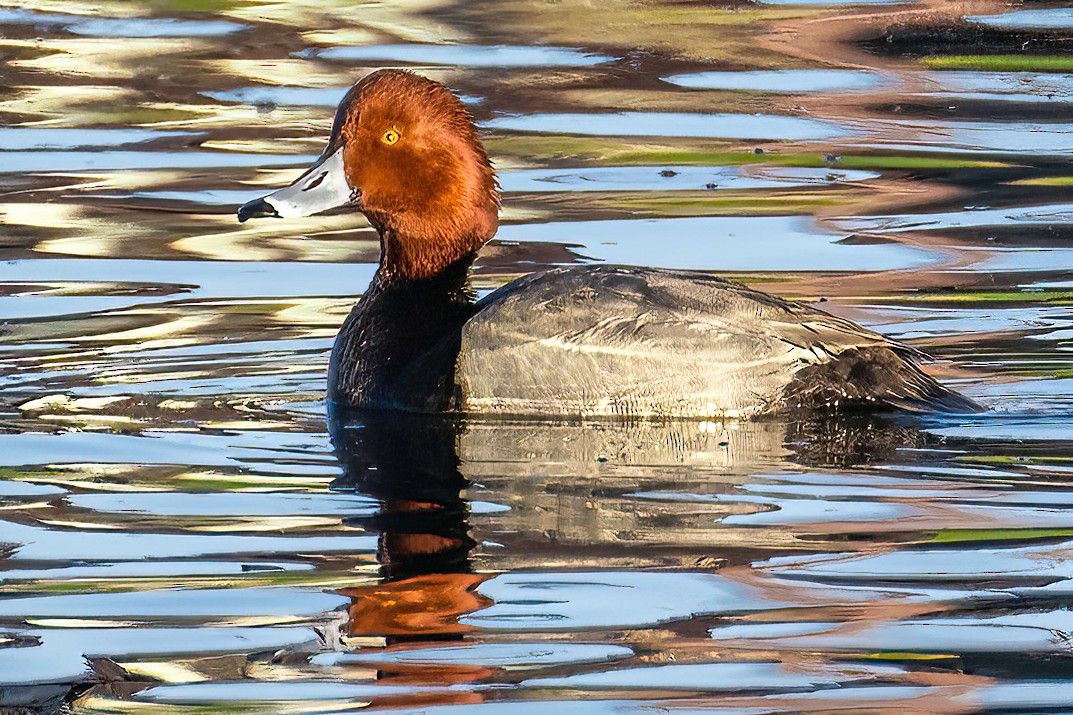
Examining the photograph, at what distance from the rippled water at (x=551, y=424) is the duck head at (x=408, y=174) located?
2.54ft

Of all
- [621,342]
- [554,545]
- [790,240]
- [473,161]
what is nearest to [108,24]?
[790,240]

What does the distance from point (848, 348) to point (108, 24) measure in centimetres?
1077

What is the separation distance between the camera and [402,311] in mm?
8078

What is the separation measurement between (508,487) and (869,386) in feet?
5.63

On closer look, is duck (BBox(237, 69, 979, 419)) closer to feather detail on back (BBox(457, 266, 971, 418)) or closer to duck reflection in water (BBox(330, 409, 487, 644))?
feather detail on back (BBox(457, 266, 971, 418))

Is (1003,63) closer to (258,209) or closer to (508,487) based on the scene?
(258,209)

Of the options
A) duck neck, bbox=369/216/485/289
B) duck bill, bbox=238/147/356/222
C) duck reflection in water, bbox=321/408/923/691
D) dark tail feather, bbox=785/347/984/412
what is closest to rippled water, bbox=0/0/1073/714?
duck reflection in water, bbox=321/408/923/691

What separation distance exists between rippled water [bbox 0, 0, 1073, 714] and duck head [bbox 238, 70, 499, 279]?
2.54 ft

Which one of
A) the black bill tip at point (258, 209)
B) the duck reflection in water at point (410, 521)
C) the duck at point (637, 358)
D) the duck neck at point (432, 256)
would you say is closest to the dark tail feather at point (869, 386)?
the duck at point (637, 358)

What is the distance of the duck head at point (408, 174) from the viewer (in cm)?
806

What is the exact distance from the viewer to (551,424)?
750cm

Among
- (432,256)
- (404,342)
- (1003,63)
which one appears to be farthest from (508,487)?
(1003,63)

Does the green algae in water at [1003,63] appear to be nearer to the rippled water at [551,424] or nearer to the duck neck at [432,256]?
the rippled water at [551,424]

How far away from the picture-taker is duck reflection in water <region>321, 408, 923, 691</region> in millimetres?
5305
